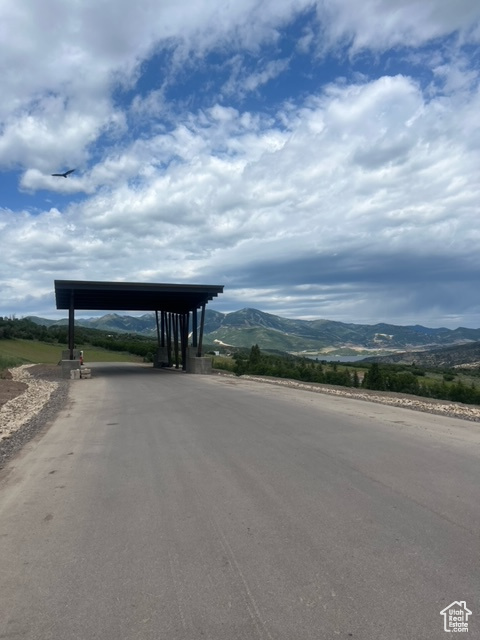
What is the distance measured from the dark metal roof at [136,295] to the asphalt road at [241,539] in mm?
27593

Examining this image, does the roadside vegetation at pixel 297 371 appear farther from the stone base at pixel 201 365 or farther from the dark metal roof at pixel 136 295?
the dark metal roof at pixel 136 295

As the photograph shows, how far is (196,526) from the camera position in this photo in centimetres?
562

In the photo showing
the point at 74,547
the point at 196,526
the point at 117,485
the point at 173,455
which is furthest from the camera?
the point at 173,455

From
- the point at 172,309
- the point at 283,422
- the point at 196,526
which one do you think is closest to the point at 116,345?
the point at 172,309

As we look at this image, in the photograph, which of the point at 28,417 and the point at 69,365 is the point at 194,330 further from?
the point at 28,417

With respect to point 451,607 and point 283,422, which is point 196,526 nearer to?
point 451,607

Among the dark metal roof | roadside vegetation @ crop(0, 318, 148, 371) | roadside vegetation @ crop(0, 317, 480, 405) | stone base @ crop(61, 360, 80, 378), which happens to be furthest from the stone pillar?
roadside vegetation @ crop(0, 318, 148, 371)

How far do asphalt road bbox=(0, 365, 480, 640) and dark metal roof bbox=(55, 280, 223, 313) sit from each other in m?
27.6

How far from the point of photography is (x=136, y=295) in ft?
139

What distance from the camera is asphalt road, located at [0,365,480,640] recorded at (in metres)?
3.76

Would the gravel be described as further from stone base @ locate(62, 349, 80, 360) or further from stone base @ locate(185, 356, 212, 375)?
stone base @ locate(185, 356, 212, 375)

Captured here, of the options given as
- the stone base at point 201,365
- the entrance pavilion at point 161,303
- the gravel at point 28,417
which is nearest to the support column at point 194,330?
the entrance pavilion at point 161,303

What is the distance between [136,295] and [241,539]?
126 ft

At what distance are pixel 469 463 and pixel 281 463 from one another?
9.62 feet
